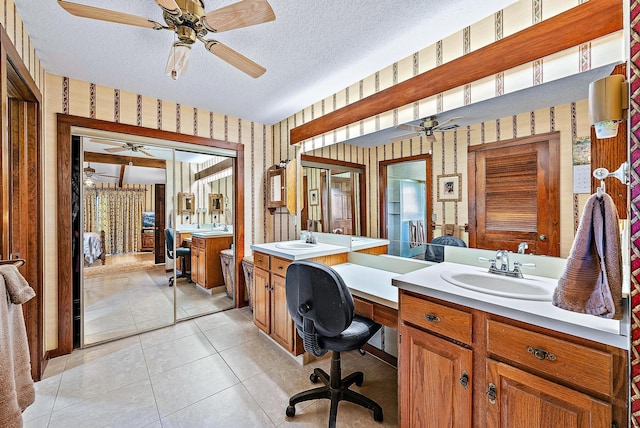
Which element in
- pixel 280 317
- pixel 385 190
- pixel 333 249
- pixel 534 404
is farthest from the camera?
pixel 333 249

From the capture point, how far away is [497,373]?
3.50 feet

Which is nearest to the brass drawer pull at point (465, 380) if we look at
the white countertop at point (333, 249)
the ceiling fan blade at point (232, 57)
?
the white countertop at point (333, 249)

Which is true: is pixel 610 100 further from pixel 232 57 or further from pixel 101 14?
pixel 101 14

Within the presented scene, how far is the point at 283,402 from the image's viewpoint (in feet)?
5.76

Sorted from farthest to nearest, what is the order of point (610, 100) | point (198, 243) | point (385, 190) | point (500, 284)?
point (198, 243) < point (385, 190) < point (500, 284) < point (610, 100)

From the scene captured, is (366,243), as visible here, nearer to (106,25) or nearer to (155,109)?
(106,25)

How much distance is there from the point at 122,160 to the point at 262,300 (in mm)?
2077

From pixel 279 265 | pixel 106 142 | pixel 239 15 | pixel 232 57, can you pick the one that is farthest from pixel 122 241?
pixel 239 15

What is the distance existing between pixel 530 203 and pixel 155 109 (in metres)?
3.36

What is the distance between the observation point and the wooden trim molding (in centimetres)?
120

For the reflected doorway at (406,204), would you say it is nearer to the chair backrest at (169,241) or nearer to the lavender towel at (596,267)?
the lavender towel at (596,267)

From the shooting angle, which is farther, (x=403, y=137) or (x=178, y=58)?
(x=403, y=137)

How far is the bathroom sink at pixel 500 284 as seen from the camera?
119cm

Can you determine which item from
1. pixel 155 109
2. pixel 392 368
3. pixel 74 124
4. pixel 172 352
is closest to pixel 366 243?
pixel 392 368
